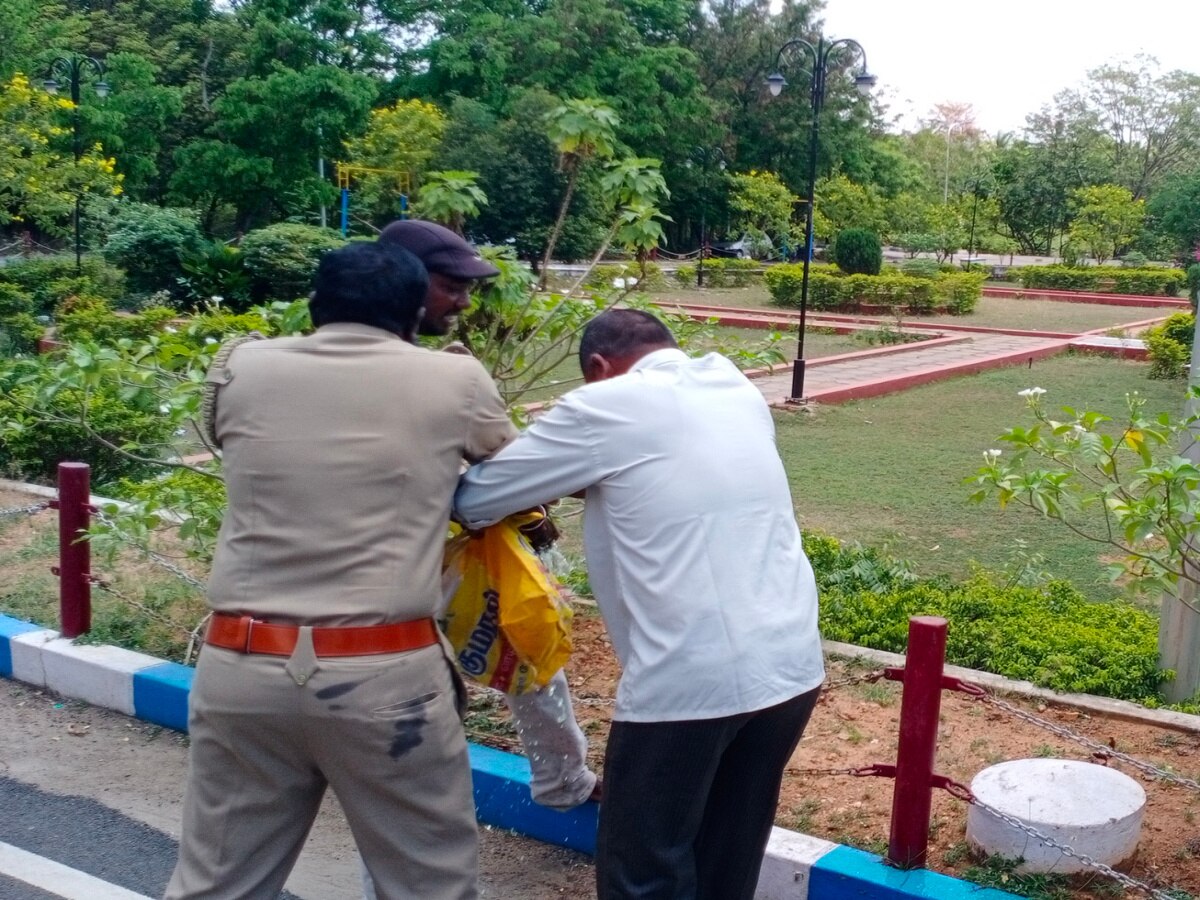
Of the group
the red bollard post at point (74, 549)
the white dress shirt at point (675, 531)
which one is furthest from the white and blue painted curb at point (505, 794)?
the white dress shirt at point (675, 531)

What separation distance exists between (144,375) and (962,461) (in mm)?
7251

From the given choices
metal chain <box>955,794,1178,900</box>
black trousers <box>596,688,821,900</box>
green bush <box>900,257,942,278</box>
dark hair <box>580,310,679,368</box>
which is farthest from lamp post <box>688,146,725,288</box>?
black trousers <box>596,688,821,900</box>

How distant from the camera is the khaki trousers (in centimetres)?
221

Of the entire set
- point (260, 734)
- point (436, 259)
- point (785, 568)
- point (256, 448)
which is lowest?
point (260, 734)

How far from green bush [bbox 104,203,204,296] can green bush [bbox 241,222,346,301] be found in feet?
6.34

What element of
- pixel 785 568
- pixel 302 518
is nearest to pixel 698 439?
pixel 785 568

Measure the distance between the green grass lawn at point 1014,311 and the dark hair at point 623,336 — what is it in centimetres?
1992

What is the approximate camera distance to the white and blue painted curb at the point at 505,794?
3.24 meters

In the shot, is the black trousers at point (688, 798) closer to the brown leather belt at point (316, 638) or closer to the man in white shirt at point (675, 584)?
the man in white shirt at point (675, 584)

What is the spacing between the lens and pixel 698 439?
243 centimetres

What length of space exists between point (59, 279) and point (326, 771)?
58.1ft

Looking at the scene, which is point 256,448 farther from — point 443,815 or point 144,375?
point 144,375

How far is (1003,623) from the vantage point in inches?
206

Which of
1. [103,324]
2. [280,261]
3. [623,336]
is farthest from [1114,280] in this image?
[623,336]
